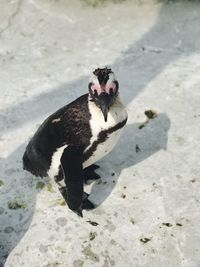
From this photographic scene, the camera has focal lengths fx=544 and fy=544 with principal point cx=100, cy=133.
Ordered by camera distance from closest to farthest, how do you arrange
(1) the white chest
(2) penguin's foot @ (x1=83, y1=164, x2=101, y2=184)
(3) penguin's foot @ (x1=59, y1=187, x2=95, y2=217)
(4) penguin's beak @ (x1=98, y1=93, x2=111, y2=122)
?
(4) penguin's beak @ (x1=98, y1=93, x2=111, y2=122) → (1) the white chest → (3) penguin's foot @ (x1=59, y1=187, x2=95, y2=217) → (2) penguin's foot @ (x1=83, y1=164, x2=101, y2=184)

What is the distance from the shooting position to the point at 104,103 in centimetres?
202

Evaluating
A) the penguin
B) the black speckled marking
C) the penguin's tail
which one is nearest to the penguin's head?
the penguin

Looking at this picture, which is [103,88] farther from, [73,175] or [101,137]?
[73,175]

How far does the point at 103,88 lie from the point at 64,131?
254 millimetres

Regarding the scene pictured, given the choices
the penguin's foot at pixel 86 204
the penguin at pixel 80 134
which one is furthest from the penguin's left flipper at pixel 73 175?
the penguin's foot at pixel 86 204

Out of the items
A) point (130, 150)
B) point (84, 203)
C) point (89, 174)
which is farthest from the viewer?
point (130, 150)

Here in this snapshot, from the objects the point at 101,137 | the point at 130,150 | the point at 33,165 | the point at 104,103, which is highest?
the point at 104,103

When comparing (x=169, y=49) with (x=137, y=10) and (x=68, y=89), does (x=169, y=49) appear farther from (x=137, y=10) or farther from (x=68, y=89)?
(x=68, y=89)

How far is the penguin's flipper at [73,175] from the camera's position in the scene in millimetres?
2092

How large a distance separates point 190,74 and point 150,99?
0.29m

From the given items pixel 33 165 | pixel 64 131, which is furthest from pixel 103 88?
pixel 33 165

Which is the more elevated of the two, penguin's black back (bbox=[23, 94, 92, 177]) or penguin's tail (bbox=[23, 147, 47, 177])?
Result: penguin's black back (bbox=[23, 94, 92, 177])

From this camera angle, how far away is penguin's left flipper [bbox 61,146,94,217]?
209 cm

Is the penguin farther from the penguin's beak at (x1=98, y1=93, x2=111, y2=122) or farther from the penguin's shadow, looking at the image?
the penguin's shadow
